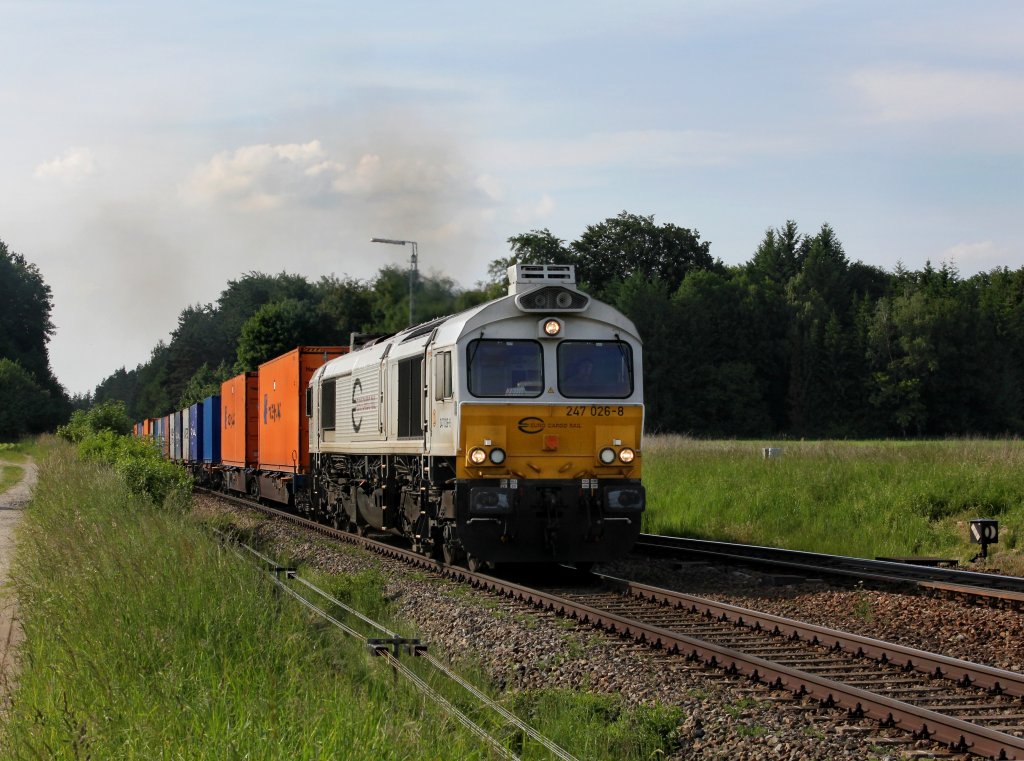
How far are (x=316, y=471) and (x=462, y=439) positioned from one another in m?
9.41

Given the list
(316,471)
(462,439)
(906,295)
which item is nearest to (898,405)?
(906,295)

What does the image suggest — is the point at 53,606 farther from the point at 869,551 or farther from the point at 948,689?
the point at 869,551

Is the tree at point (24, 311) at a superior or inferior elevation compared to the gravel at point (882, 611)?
superior

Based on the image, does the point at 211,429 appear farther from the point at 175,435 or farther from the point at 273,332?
the point at 273,332

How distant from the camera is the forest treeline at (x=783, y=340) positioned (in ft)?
238

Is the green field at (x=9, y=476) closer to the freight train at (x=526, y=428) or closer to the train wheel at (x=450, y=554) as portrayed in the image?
the train wheel at (x=450, y=554)

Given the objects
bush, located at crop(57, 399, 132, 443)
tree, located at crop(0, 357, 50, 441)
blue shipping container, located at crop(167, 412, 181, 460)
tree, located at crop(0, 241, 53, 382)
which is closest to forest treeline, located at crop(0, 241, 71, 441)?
tree, located at crop(0, 241, 53, 382)

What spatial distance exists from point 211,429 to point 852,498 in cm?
2405

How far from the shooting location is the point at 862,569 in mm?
13539

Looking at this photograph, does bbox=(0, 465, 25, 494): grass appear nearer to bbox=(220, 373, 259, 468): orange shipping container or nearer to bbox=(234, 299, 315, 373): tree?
bbox=(220, 373, 259, 468): orange shipping container

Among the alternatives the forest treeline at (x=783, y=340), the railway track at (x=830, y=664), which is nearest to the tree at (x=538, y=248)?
the forest treeline at (x=783, y=340)

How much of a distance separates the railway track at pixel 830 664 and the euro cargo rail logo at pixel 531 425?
1.85m

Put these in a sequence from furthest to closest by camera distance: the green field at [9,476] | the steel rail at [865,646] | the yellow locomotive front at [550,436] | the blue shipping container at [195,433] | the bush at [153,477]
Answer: the blue shipping container at [195,433] < the green field at [9,476] < the bush at [153,477] < the yellow locomotive front at [550,436] < the steel rail at [865,646]

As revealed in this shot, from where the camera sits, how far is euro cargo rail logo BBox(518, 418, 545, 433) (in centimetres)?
1291
